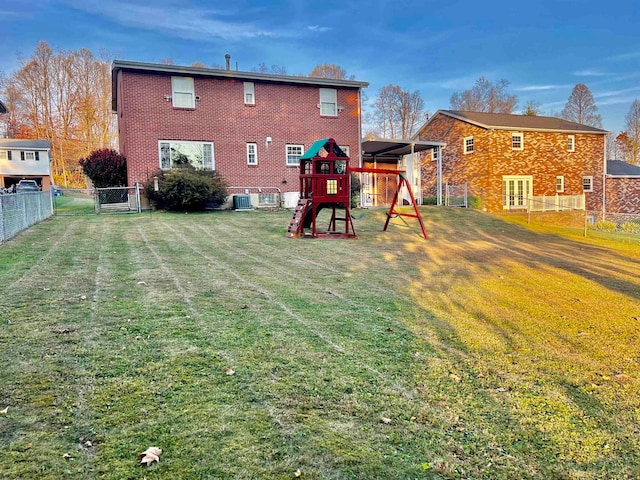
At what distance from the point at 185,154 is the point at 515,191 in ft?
64.7

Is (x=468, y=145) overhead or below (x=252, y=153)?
A: overhead

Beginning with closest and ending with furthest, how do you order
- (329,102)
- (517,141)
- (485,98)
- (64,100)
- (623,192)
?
(329,102), (517,141), (623,192), (64,100), (485,98)

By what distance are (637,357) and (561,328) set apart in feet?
2.72

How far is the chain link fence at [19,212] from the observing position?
9.33 meters

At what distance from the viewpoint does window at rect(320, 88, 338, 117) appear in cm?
2247

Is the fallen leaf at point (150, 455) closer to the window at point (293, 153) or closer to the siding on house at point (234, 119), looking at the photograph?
the siding on house at point (234, 119)

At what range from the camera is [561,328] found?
4.62 metres

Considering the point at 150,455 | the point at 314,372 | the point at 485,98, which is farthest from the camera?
the point at 485,98

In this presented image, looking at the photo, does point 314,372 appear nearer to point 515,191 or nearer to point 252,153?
point 252,153

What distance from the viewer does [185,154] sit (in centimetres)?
2016

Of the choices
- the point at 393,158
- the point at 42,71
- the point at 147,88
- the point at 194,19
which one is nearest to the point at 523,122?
the point at 393,158

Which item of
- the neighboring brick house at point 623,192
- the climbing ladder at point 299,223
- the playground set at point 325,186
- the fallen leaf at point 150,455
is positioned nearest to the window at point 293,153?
the playground set at point 325,186

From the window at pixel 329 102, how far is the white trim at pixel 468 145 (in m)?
10.0

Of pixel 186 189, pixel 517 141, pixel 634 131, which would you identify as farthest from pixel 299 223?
pixel 634 131
